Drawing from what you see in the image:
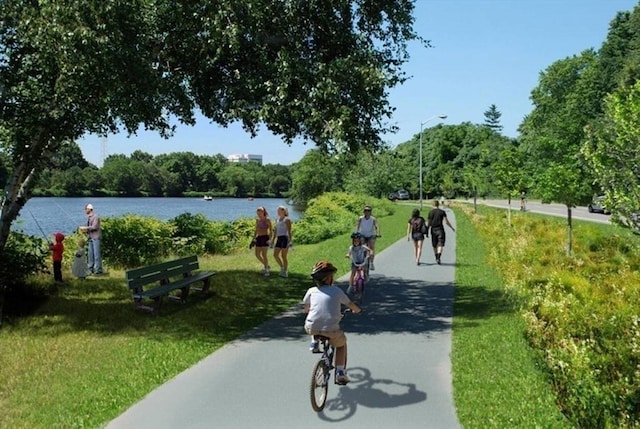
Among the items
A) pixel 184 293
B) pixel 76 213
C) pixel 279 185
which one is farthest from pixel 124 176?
pixel 184 293

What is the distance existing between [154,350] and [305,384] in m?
2.53

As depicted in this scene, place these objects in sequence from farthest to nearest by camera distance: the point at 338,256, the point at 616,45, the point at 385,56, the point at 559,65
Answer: the point at 559,65, the point at 616,45, the point at 338,256, the point at 385,56

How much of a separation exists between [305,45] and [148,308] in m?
5.62

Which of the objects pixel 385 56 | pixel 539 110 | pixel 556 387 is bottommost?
pixel 556 387

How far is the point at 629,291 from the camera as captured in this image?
11.4 meters

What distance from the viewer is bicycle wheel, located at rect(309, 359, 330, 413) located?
5.76 metres

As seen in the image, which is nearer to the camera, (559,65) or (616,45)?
(616,45)

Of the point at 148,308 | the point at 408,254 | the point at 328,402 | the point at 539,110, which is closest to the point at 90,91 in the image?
the point at 148,308

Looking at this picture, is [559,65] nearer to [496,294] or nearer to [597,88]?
[597,88]

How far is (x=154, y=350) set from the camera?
8141mm

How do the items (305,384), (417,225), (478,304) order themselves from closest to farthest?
(305,384) < (478,304) < (417,225)

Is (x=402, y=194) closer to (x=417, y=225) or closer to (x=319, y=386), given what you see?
(x=417, y=225)

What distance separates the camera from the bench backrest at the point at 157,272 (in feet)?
32.6

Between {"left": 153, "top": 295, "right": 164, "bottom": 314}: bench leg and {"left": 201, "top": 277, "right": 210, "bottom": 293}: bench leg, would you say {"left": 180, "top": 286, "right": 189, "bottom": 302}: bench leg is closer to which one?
{"left": 201, "top": 277, "right": 210, "bottom": 293}: bench leg
